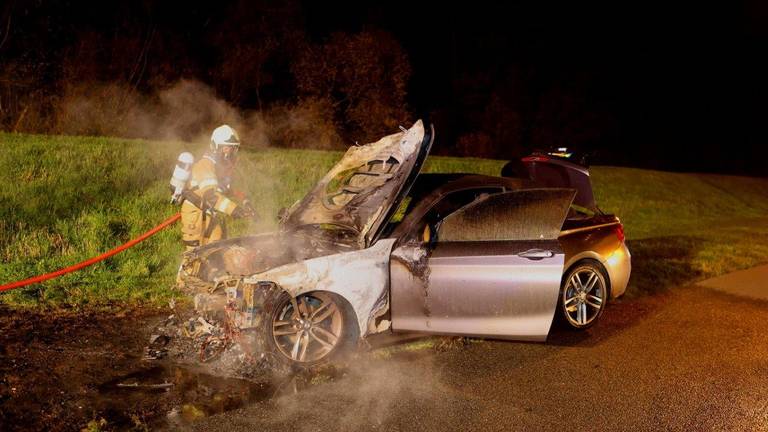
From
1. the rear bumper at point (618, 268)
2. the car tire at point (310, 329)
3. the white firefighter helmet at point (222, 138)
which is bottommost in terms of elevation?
the car tire at point (310, 329)

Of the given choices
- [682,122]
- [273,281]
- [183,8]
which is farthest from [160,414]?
[682,122]

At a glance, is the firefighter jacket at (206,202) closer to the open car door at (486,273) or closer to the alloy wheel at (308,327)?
the alloy wheel at (308,327)

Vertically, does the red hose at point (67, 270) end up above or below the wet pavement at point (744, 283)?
above

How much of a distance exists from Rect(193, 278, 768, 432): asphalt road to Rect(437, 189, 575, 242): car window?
1.06 m

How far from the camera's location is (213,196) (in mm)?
7062

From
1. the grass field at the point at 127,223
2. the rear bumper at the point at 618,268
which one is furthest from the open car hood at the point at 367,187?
the rear bumper at the point at 618,268

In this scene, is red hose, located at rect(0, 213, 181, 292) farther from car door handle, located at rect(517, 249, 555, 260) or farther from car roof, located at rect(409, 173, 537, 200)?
car door handle, located at rect(517, 249, 555, 260)

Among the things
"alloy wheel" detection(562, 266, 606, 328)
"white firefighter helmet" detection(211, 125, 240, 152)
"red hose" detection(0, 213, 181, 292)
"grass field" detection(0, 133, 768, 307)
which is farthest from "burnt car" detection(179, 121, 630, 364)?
"grass field" detection(0, 133, 768, 307)

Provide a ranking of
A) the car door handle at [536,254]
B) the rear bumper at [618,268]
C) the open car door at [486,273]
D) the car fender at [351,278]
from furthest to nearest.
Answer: the rear bumper at [618,268]
the car door handle at [536,254]
the open car door at [486,273]
the car fender at [351,278]

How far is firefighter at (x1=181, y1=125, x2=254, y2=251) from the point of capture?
7.07m

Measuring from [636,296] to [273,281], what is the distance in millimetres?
5101

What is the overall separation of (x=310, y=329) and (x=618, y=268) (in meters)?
3.42

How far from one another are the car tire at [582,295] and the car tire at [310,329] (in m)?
2.24

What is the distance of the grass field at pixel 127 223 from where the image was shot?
336 inches
